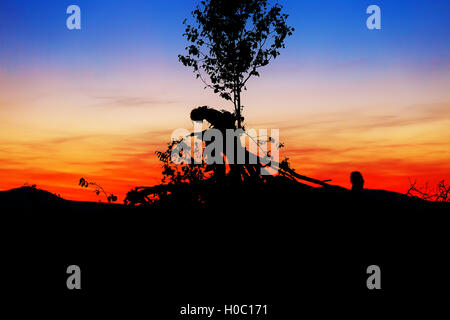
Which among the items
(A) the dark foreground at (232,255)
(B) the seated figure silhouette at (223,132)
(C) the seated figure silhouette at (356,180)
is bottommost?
(A) the dark foreground at (232,255)

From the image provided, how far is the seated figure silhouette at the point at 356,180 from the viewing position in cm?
1466

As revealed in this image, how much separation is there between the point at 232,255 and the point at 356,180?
4.16m

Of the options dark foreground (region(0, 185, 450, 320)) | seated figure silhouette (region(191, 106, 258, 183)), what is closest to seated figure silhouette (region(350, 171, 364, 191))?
dark foreground (region(0, 185, 450, 320))

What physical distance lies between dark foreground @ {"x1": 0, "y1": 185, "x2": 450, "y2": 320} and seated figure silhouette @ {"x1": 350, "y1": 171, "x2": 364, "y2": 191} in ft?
0.86

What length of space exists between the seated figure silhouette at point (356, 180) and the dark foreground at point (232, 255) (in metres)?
0.26

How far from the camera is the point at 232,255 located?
1454cm

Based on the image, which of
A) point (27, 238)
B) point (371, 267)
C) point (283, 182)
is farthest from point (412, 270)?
point (27, 238)

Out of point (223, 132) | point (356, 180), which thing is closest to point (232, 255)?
point (356, 180)

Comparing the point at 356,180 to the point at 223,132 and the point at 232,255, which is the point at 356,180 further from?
the point at 223,132

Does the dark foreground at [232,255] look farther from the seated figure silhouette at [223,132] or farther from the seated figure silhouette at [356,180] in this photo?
the seated figure silhouette at [223,132]

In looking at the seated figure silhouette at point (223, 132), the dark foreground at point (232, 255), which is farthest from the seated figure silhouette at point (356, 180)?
the seated figure silhouette at point (223, 132)

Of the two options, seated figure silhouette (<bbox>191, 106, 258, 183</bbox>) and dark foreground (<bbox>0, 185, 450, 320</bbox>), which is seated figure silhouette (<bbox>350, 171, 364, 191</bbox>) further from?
seated figure silhouette (<bbox>191, 106, 258, 183</bbox>)

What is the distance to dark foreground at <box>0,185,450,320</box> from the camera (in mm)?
13281
